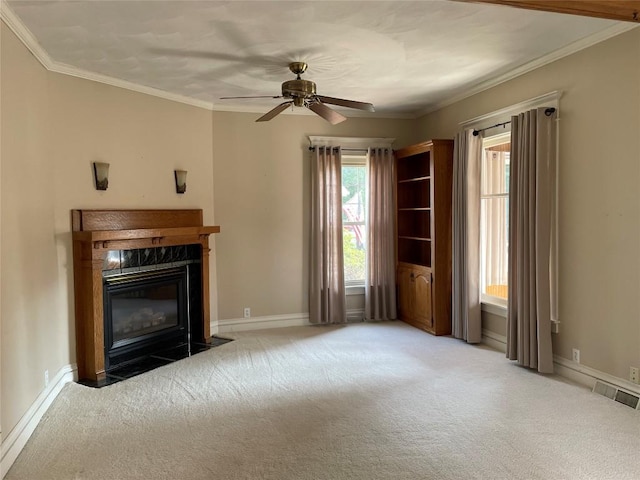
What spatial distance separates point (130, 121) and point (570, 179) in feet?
13.5

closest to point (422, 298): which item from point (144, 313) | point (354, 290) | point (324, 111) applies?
point (354, 290)

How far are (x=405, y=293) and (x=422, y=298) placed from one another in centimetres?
43

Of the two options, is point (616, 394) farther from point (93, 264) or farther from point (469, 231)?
point (93, 264)

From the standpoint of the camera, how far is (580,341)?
12.5ft

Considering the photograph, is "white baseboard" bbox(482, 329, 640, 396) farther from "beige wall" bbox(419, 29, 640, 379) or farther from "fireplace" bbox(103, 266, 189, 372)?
"fireplace" bbox(103, 266, 189, 372)

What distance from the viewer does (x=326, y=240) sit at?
5.88 m

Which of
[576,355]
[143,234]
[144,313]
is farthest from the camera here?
[144,313]

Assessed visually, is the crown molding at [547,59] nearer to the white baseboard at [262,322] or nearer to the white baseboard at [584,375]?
the white baseboard at [584,375]

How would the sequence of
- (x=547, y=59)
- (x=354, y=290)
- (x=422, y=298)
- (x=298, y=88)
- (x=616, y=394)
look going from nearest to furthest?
(x=616, y=394)
(x=298, y=88)
(x=547, y=59)
(x=422, y=298)
(x=354, y=290)

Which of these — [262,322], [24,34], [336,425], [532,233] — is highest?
[24,34]

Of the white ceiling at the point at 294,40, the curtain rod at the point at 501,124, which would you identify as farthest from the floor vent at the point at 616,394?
the white ceiling at the point at 294,40

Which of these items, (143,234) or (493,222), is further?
(493,222)

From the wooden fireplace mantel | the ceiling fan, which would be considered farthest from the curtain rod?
the wooden fireplace mantel

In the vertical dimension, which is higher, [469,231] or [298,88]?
[298,88]
